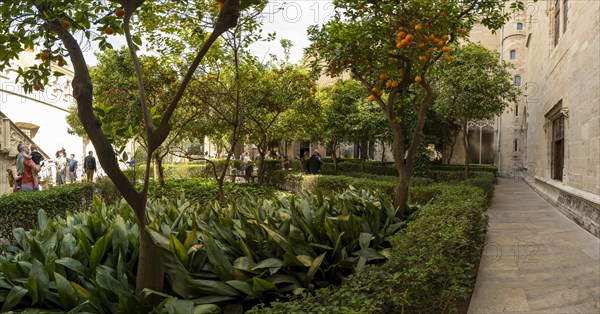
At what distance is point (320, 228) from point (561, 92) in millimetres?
8946

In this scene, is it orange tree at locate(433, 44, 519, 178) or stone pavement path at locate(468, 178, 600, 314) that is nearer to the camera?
stone pavement path at locate(468, 178, 600, 314)

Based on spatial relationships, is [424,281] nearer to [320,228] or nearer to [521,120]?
[320,228]

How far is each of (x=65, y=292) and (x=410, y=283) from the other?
7.73ft

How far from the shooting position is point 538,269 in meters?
5.05

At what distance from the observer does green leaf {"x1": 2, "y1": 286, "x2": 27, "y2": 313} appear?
2869mm

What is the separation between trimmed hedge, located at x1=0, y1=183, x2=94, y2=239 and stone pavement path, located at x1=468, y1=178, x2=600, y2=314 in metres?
6.22

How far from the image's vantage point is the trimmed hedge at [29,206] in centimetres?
603

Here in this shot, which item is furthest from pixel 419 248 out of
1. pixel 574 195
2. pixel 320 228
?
pixel 574 195

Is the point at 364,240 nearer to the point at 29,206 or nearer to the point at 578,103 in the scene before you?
the point at 29,206

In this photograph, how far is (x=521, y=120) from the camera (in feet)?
89.2

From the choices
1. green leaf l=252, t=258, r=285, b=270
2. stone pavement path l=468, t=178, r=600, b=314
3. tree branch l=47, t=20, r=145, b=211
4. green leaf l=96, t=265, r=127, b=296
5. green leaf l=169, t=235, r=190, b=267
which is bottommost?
stone pavement path l=468, t=178, r=600, b=314

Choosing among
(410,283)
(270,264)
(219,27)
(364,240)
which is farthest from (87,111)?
(364,240)

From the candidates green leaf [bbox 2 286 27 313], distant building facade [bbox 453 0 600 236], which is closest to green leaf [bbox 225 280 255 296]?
green leaf [bbox 2 286 27 313]

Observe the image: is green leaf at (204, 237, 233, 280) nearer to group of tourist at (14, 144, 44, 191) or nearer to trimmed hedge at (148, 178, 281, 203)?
trimmed hedge at (148, 178, 281, 203)
